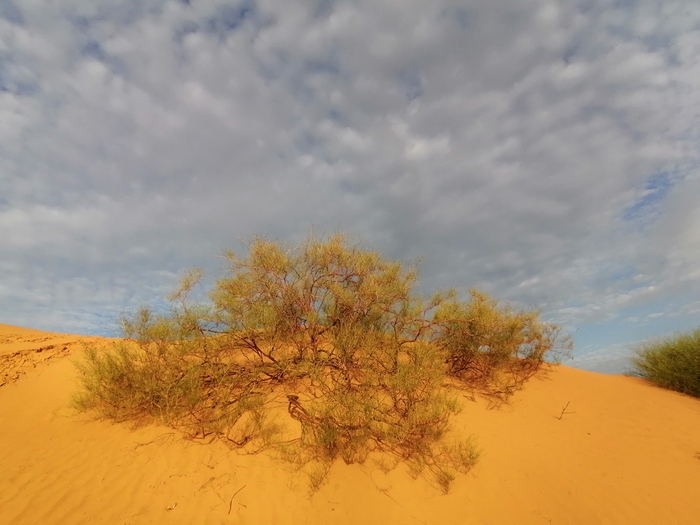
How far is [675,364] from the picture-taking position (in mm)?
12891

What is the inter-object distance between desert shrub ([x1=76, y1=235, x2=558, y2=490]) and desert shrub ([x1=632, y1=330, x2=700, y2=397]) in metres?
4.38

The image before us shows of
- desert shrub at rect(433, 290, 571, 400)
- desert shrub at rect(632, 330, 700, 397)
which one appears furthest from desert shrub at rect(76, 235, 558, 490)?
desert shrub at rect(632, 330, 700, 397)

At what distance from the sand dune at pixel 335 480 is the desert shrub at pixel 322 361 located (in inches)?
17.0

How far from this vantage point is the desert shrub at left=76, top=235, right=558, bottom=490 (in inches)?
297

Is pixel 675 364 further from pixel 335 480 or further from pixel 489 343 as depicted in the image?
pixel 335 480

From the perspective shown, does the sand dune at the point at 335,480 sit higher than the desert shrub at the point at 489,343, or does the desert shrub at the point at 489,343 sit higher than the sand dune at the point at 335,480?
the desert shrub at the point at 489,343

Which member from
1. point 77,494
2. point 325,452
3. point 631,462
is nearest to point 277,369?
point 325,452

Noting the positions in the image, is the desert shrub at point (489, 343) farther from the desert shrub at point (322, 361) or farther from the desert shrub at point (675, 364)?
the desert shrub at point (675, 364)

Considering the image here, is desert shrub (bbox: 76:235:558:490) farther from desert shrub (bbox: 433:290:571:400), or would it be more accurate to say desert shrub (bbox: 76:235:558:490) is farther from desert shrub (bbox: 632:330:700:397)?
desert shrub (bbox: 632:330:700:397)

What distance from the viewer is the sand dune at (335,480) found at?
6.05 m

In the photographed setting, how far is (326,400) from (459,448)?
2.85m

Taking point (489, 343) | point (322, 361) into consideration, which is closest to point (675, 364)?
point (489, 343)

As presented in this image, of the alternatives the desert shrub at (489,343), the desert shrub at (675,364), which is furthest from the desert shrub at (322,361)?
the desert shrub at (675,364)

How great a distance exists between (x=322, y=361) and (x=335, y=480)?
2.99m
